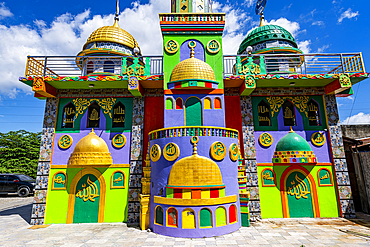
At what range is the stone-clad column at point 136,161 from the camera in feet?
37.3

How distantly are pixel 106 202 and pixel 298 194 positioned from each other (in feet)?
34.4

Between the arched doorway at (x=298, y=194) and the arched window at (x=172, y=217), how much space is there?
20.6 ft

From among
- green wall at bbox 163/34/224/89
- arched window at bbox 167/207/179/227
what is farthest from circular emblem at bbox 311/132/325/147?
arched window at bbox 167/207/179/227

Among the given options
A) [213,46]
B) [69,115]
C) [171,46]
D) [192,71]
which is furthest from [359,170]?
[69,115]

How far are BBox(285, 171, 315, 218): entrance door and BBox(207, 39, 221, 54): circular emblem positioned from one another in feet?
26.9

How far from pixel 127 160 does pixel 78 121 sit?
3.76 metres

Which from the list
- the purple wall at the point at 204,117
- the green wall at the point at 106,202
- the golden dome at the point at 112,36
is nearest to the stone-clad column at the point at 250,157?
the purple wall at the point at 204,117

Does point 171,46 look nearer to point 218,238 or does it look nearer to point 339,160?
point 218,238

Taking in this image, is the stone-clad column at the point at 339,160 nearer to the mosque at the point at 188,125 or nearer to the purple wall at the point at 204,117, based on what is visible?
the mosque at the point at 188,125

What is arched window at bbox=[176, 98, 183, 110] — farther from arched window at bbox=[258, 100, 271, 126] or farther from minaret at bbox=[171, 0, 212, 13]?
minaret at bbox=[171, 0, 212, 13]

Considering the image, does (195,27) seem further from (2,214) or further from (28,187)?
(28,187)

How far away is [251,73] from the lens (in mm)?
12078

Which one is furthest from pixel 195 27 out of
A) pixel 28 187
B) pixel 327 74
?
pixel 28 187

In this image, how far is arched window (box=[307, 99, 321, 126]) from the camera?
12.5 m
